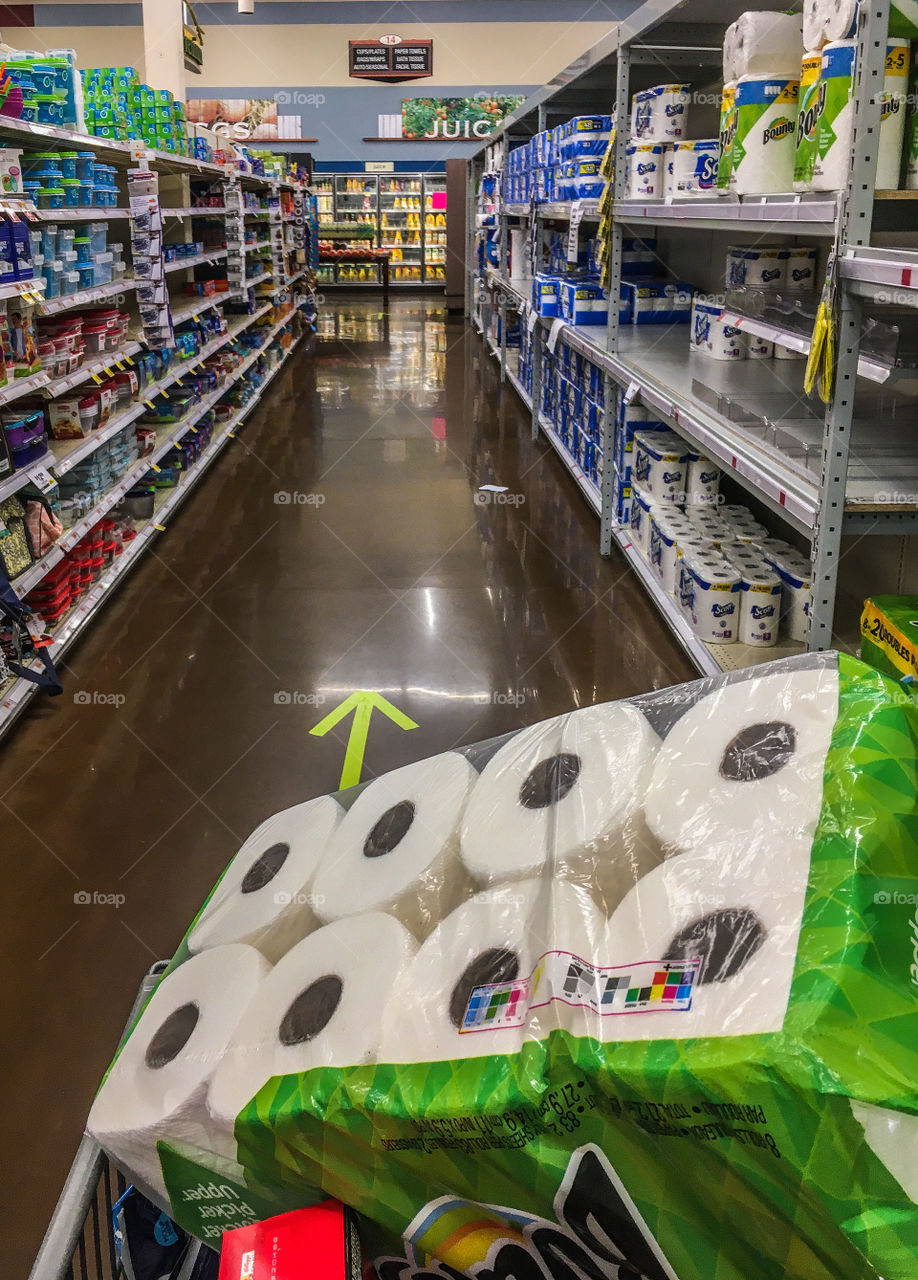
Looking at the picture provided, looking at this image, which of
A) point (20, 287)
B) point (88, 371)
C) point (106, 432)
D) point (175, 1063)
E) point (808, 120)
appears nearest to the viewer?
point (175, 1063)

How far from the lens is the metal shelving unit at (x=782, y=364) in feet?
6.23

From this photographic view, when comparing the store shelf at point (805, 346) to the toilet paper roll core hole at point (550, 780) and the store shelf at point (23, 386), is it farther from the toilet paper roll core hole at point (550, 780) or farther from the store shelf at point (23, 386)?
the store shelf at point (23, 386)

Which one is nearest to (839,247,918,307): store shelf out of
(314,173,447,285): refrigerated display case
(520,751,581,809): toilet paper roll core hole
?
(520,751,581,809): toilet paper roll core hole

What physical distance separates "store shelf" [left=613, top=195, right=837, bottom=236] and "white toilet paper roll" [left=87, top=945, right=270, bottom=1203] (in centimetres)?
172

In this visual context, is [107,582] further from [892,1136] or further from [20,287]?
[892,1136]

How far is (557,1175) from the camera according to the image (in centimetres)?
93

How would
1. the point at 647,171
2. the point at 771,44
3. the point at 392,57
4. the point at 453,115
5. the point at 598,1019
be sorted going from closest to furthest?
the point at 598,1019
the point at 771,44
the point at 647,171
the point at 392,57
the point at 453,115

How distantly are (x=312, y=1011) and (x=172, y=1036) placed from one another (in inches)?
9.1

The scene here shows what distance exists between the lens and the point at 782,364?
3732 millimetres

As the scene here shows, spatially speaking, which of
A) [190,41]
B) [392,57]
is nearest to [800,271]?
[190,41]

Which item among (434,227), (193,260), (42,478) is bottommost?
(42,478)

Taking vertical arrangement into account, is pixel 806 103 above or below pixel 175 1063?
above

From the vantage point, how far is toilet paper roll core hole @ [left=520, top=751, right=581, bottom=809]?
1.27 meters

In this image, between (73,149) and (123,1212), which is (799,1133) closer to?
(123,1212)
